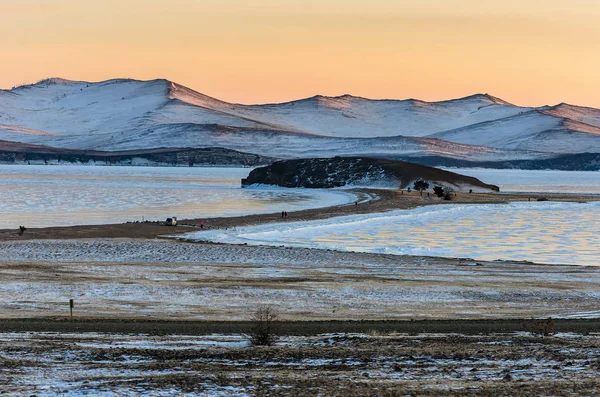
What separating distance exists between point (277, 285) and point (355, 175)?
92505 millimetres

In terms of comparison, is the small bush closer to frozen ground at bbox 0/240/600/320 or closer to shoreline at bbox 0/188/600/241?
shoreline at bbox 0/188/600/241

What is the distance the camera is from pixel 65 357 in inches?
525

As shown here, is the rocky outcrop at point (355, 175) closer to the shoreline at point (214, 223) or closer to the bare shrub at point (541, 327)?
the shoreline at point (214, 223)

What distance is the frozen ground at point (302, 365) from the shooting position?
11.1 meters

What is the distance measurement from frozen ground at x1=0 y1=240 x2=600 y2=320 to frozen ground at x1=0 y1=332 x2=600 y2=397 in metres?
4.96

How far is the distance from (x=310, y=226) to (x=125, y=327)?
33808mm

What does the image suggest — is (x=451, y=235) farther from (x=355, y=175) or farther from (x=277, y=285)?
(x=355, y=175)

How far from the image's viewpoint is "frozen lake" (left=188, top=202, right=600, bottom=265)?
129 ft

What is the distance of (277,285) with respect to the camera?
26109 millimetres

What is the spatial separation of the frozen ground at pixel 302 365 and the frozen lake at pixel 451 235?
2232cm

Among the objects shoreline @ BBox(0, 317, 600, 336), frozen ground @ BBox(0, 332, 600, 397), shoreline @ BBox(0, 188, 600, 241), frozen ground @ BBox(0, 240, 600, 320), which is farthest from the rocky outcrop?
frozen ground @ BBox(0, 332, 600, 397)

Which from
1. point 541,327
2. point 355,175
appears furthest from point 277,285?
point 355,175

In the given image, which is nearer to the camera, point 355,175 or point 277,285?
point 277,285

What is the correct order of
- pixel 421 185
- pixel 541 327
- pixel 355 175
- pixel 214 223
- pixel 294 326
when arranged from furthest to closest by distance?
pixel 355 175
pixel 421 185
pixel 214 223
pixel 294 326
pixel 541 327
